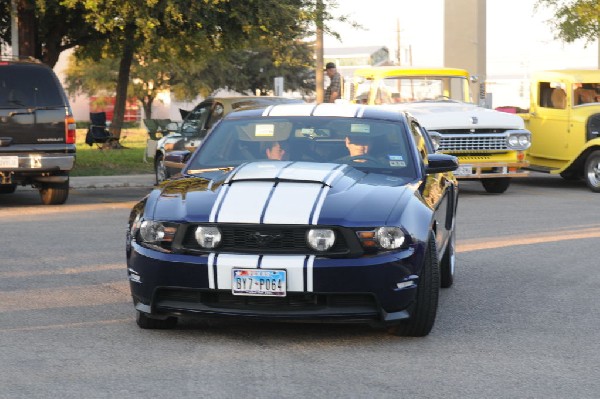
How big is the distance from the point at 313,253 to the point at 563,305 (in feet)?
8.92

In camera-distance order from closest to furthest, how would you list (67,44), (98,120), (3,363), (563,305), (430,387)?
(430,387), (3,363), (563,305), (67,44), (98,120)

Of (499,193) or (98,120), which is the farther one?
(98,120)

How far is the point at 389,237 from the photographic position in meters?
7.27

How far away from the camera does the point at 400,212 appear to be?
7434 mm

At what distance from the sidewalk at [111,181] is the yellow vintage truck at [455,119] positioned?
4.38 metres

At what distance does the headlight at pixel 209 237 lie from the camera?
23.8 feet

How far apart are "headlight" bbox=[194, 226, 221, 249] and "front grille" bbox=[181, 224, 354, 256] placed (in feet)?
0.13

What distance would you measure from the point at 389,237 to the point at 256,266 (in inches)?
32.4

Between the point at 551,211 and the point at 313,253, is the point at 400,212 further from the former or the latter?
the point at 551,211

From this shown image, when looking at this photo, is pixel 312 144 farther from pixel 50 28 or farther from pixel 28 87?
pixel 50 28

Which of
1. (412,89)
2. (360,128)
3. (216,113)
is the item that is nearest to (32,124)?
(216,113)

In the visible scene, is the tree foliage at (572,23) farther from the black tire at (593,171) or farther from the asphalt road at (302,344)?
the asphalt road at (302,344)

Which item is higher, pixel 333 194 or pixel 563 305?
pixel 333 194

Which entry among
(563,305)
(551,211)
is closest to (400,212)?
(563,305)
